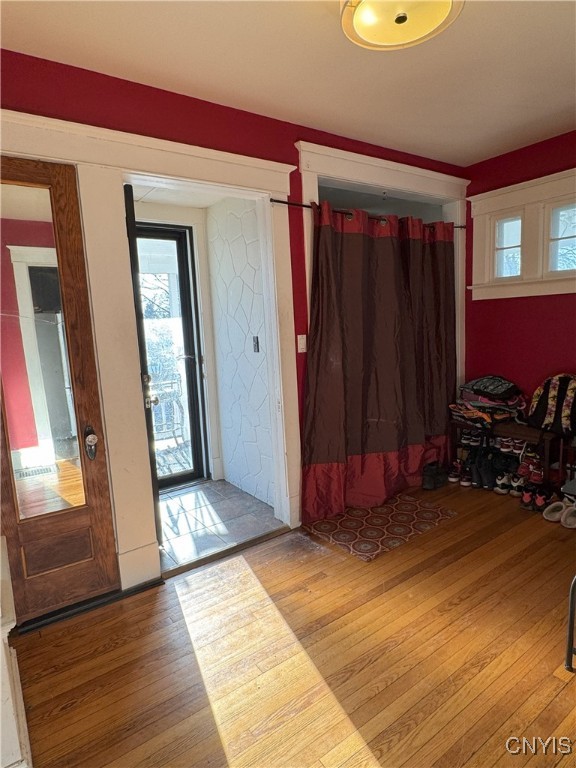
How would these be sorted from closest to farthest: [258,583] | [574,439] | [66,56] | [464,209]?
[66,56] → [258,583] → [574,439] → [464,209]

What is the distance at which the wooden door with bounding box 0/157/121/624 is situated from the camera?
1.99 meters

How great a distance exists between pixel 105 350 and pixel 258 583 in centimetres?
147

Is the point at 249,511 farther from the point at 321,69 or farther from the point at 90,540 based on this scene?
the point at 321,69

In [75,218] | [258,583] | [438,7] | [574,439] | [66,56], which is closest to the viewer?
[438,7]

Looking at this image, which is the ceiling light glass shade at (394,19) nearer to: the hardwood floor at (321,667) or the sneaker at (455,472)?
the hardwood floor at (321,667)

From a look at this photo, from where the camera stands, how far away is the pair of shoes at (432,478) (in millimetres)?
3467

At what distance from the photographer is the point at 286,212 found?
2.74 metres

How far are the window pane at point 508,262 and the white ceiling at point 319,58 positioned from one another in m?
0.93

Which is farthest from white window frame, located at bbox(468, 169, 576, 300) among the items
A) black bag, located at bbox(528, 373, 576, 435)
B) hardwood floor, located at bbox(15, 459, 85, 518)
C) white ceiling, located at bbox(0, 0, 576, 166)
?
hardwood floor, located at bbox(15, 459, 85, 518)

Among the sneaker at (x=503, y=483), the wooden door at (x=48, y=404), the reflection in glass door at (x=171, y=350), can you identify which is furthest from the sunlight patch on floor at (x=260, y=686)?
the sneaker at (x=503, y=483)

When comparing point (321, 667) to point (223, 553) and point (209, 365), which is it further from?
point (209, 365)

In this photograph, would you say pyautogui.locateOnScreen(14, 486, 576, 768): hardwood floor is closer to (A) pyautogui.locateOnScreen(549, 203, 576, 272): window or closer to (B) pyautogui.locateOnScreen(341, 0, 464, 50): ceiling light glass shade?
(A) pyautogui.locateOnScreen(549, 203, 576, 272): window

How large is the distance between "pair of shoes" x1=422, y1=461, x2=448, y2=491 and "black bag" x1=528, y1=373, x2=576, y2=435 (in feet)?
2.55

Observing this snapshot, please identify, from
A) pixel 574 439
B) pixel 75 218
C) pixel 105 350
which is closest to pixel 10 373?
pixel 105 350
